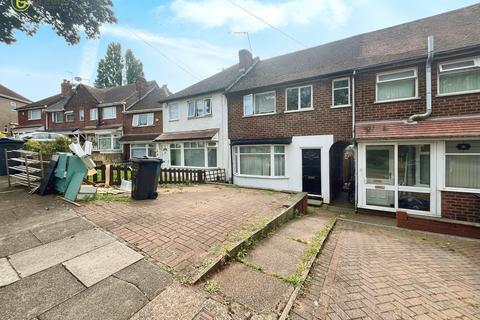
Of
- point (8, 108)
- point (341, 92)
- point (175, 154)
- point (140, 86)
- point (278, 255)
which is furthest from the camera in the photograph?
point (8, 108)

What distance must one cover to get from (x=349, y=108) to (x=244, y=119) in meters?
5.64

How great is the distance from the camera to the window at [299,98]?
10891 millimetres

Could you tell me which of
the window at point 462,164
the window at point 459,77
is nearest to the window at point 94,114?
the window at point 459,77

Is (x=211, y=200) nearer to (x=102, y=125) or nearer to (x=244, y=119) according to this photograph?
(x=244, y=119)

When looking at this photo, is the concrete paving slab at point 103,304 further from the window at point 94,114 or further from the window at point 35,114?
the window at point 35,114

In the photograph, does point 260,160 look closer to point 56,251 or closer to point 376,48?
point 376,48

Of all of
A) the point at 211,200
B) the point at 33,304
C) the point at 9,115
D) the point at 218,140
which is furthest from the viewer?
the point at 9,115

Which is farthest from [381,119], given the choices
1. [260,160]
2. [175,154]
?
[175,154]

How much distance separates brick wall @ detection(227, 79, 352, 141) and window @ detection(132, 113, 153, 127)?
36.0 feet

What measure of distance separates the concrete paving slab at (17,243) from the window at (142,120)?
60.6 ft

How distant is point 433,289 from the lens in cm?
320

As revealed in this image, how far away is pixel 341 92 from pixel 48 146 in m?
12.3

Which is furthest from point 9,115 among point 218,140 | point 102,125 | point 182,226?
point 182,226

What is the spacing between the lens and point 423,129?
25.3 feet
